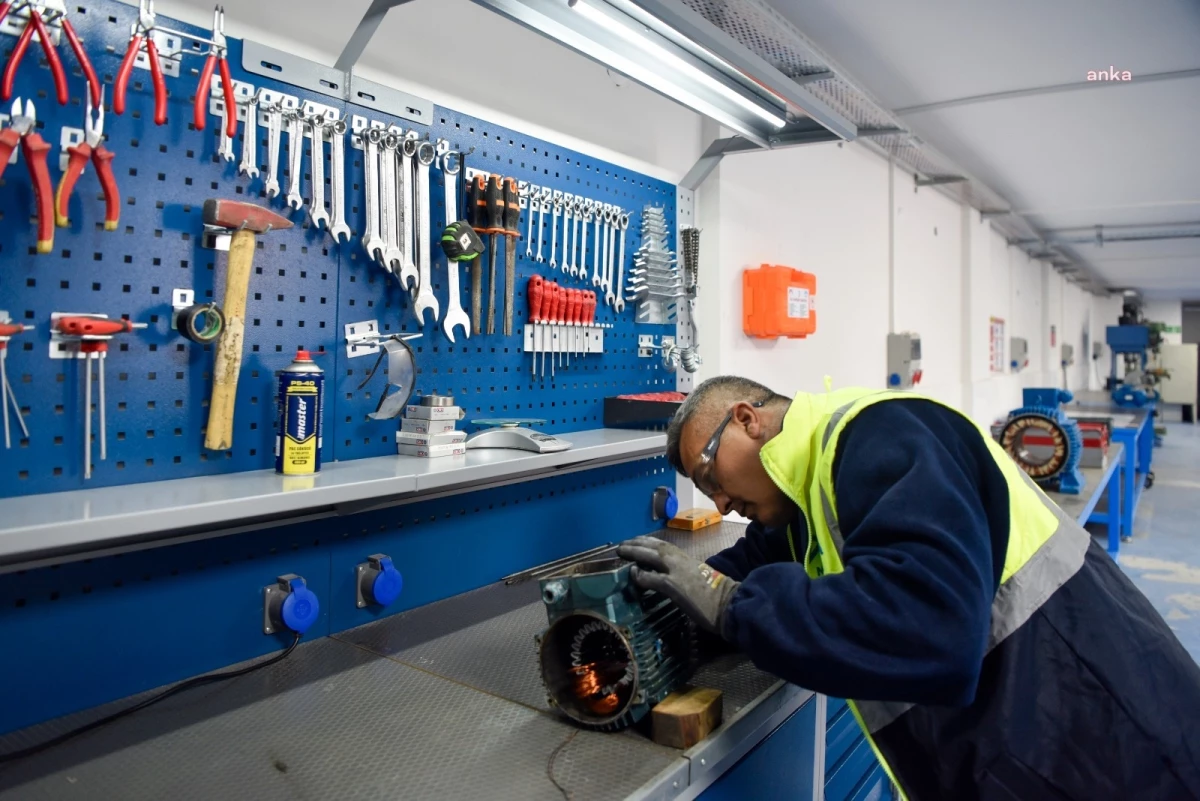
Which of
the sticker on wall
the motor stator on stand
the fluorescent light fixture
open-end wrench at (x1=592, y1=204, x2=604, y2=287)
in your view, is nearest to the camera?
the fluorescent light fixture

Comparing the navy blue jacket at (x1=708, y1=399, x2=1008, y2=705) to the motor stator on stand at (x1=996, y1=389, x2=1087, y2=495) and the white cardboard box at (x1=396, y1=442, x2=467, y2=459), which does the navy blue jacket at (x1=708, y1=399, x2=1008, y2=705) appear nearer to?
the white cardboard box at (x1=396, y1=442, x2=467, y2=459)

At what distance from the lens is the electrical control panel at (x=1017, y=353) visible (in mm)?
6734

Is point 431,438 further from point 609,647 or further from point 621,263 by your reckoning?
point 621,263

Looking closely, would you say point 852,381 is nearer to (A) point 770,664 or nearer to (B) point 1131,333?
(A) point 770,664

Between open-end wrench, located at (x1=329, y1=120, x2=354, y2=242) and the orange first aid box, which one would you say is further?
the orange first aid box

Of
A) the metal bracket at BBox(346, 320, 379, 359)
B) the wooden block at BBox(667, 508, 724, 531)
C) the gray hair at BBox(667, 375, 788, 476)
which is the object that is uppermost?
the metal bracket at BBox(346, 320, 379, 359)

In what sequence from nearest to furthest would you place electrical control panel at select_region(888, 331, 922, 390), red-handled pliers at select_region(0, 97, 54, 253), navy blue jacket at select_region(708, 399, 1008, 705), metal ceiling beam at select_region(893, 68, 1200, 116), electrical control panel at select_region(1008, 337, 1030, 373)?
navy blue jacket at select_region(708, 399, 1008, 705) < red-handled pliers at select_region(0, 97, 54, 253) < metal ceiling beam at select_region(893, 68, 1200, 116) < electrical control panel at select_region(888, 331, 922, 390) < electrical control panel at select_region(1008, 337, 1030, 373)

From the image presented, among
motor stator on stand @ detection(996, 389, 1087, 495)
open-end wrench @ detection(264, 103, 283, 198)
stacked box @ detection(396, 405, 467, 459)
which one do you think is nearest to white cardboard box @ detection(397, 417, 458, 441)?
stacked box @ detection(396, 405, 467, 459)

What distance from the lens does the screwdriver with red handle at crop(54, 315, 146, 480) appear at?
1036mm

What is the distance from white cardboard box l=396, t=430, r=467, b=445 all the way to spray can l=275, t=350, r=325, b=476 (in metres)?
0.22

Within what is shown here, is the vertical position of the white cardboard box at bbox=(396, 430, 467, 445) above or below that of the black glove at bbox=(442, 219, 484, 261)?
below

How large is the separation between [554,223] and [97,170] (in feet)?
3.29

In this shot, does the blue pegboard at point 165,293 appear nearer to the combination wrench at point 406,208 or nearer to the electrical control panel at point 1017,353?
the combination wrench at point 406,208

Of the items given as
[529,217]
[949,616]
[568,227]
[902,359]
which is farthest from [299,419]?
[902,359]
